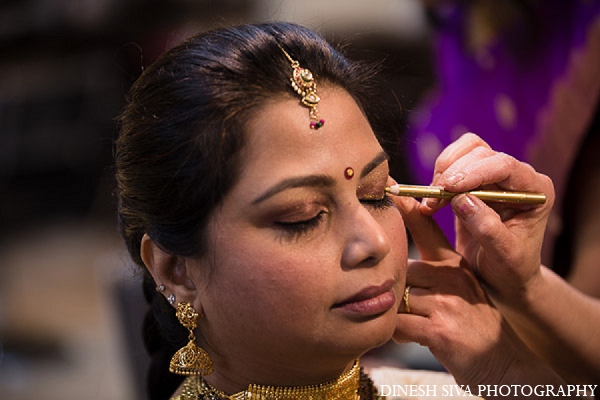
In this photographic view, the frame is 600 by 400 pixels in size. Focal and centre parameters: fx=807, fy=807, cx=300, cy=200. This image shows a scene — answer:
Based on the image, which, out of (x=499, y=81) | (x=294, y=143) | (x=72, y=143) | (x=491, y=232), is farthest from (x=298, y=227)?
(x=72, y=143)

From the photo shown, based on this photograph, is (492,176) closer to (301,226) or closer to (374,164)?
(374,164)

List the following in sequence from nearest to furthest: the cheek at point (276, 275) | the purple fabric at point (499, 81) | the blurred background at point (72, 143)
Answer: the cheek at point (276, 275)
the purple fabric at point (499, 81)
the blurred background at point (72, 143)

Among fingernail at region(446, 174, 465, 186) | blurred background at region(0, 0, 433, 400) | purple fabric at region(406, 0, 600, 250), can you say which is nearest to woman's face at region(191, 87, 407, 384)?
fingernail at region(446, 174, 465, 186)

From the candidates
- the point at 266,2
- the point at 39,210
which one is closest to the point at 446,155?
the point at 266,2

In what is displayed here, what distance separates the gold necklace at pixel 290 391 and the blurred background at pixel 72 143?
157 centimetres

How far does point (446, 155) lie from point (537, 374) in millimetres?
398

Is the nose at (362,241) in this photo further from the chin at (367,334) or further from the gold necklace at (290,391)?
the gold necklace at (290,391)

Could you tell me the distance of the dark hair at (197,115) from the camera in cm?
107

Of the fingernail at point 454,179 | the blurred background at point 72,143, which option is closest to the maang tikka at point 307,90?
the fingernail at point 454,179

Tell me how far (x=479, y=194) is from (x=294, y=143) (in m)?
0.32

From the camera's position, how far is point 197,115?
109 centimetres

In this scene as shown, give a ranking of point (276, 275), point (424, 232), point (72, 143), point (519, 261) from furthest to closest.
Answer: point (72, 143), point (424, 232), point (519, 261), point (276, 275)

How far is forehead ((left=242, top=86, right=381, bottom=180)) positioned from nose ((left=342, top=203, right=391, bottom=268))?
7cm

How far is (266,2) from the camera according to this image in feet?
12.1
